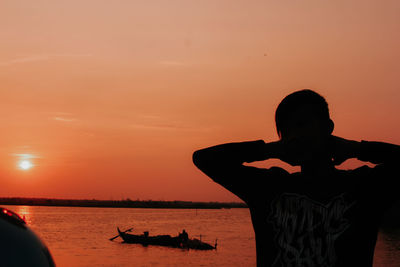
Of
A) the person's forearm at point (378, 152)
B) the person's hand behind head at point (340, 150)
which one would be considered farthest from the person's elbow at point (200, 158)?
the person's forearm at point (378, 152)

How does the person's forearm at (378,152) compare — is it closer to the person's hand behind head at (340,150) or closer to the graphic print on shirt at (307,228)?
the person's hand behind head at (340,150)

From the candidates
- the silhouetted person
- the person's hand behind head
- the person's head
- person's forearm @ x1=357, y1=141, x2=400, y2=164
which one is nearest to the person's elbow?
the silhouetted person

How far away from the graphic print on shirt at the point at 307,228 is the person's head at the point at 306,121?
0.22 metres

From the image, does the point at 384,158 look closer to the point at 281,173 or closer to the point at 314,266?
the point at 281,173

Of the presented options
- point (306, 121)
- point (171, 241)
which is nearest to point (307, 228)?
point (306, 121)

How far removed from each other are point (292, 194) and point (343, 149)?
0.35m

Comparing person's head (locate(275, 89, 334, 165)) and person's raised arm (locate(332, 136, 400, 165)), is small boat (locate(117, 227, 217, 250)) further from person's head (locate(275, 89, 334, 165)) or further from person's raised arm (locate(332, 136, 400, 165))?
person's head (locate(275, 89, 334, 165))

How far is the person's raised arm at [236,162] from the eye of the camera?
248 centimetres

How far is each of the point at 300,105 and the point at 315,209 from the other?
450 millimetres

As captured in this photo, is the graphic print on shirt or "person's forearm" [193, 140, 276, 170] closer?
the graphic print on shirt

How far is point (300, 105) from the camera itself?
7.83 ft

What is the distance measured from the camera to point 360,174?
7.95ft

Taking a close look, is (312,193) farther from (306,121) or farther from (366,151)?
(366,151)

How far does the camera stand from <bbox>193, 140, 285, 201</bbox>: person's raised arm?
2.48 metres
